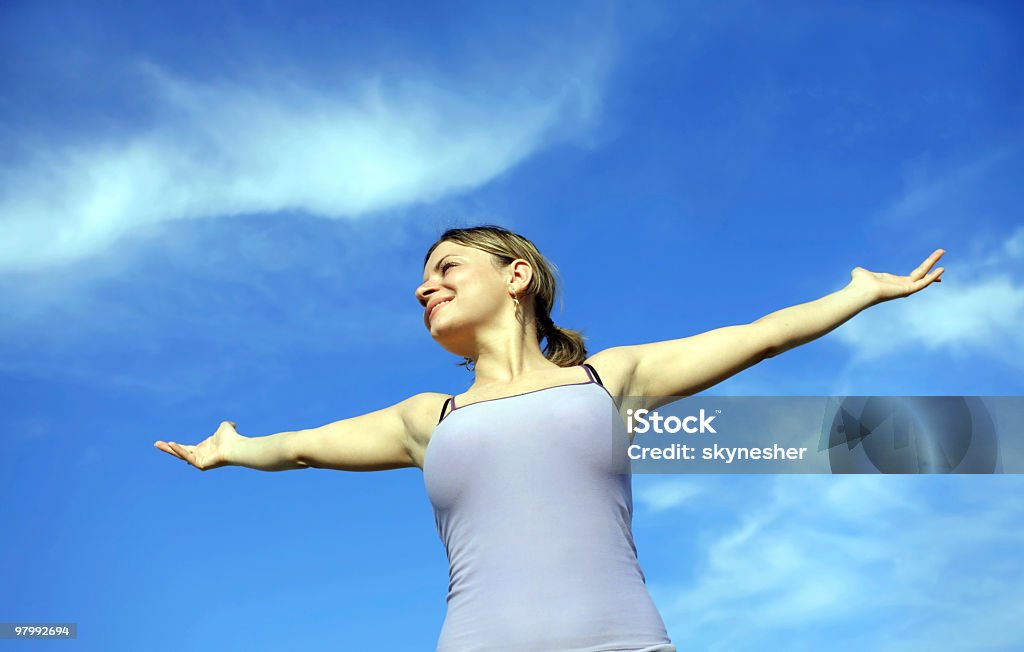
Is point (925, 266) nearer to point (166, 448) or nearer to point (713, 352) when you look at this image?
point (713, 352)

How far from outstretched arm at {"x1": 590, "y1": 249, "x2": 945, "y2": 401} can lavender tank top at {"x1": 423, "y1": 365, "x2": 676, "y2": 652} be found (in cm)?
29

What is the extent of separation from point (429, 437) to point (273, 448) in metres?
1.11

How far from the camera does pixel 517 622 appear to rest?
11.2ft

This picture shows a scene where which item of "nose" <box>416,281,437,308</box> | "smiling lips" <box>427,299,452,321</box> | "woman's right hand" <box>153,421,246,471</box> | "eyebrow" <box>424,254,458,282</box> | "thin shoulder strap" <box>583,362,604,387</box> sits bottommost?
"thin shoulder strap" <box>583,362,604,387</box>

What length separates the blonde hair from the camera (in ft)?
15.8

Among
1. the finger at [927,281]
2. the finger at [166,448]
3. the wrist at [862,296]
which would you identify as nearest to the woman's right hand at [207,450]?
the finger at [166,448]

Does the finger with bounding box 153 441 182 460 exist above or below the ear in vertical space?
below

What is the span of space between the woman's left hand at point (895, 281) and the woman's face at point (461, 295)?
176 centimetres

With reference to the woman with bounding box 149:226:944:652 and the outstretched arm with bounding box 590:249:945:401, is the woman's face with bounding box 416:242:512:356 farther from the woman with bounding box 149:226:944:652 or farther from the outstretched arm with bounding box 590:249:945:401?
the outstretched arm with bounding box 590:249:945:401

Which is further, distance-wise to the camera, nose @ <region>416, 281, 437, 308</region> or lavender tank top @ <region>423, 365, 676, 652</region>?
nose @ <region>416, 281, 437, 308</region>

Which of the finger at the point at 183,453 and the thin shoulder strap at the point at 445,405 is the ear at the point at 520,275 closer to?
the thin shoulder strap at the point at 445,405

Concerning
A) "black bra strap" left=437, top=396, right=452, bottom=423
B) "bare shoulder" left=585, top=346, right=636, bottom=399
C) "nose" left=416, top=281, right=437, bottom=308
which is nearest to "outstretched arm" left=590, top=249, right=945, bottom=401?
"bare shoulder" left=585, top=346, right=636, bottom=399

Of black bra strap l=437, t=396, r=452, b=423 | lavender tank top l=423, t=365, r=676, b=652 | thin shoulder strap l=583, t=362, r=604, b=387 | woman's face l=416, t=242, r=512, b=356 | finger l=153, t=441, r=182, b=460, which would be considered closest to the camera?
lavender tank top l=423, t=365, r=676, b=652

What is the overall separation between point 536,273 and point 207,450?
2.13 m
